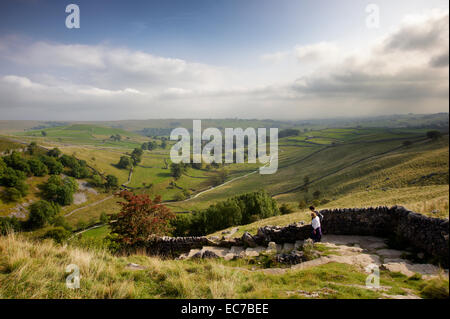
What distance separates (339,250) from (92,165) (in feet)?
410

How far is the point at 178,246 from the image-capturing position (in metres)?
13.1

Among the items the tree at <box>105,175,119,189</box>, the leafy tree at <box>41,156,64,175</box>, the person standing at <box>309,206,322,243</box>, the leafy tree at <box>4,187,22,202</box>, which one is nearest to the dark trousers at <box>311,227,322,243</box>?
the person standing at <box>309,206,322,243</box>

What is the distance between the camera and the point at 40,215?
6275 centimetres

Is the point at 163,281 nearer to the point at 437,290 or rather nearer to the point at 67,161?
the point at 437,290

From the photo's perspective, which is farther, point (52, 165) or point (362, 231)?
point (52, 165)

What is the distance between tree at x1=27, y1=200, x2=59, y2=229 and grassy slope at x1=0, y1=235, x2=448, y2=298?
77.0 m

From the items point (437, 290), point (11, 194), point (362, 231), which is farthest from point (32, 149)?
point (437, 290)

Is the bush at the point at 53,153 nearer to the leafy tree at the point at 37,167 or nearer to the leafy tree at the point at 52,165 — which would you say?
the leafy tree at the point at 52,165

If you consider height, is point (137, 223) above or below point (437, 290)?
below

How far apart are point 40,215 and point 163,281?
8172 centimetres

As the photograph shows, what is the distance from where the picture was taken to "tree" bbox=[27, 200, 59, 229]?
62812mm

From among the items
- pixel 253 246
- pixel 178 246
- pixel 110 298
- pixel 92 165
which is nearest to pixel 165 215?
pixel 178 246

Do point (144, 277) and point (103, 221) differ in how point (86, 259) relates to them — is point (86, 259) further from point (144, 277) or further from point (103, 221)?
point (103, 221)
